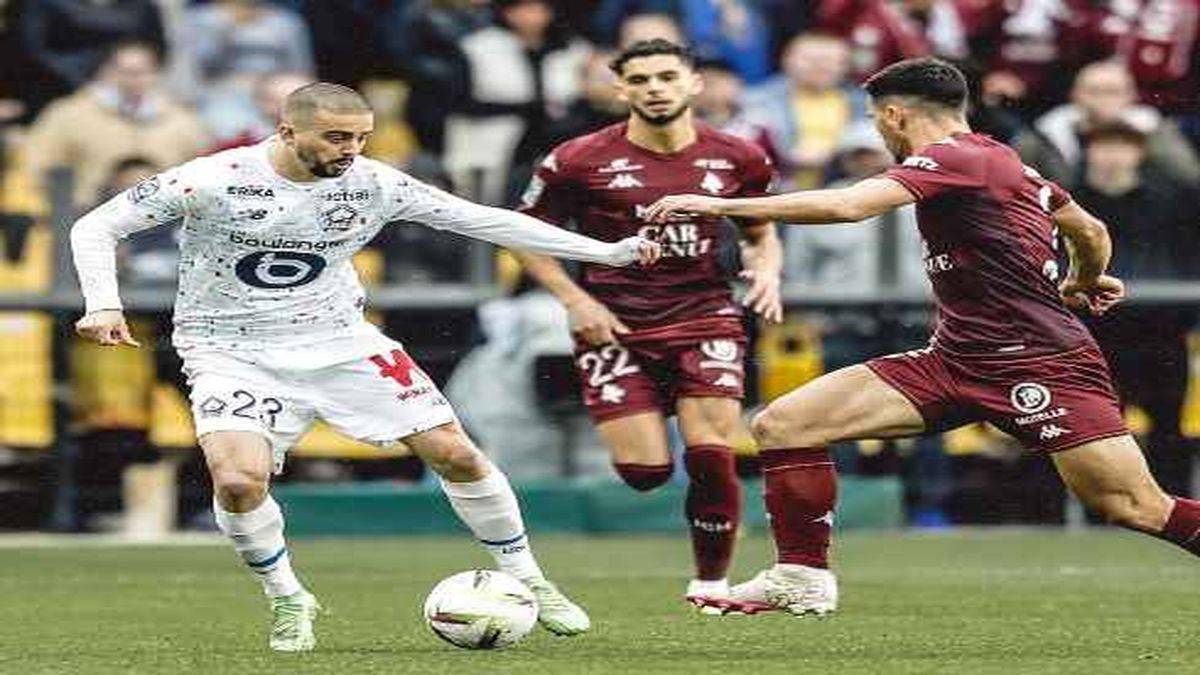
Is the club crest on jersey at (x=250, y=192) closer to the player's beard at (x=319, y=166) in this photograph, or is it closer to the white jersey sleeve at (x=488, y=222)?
the player's beard at (x=319, y=166)

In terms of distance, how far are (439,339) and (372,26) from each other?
2811 mm

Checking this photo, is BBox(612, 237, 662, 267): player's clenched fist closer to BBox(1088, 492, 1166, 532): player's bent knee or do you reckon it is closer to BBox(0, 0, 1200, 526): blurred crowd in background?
BBox(1088, 492, 1166, 532): player's bent knee

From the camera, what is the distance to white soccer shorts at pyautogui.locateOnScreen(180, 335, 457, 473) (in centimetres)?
1001

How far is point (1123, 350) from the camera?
669 inches

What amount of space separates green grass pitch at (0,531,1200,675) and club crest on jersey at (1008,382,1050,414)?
0.76 m

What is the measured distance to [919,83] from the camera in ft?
33.2

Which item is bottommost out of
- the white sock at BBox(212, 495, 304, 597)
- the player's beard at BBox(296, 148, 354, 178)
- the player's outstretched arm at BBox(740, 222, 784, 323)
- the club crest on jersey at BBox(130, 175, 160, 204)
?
the white sock at BBox(212, 495, 304, 597)

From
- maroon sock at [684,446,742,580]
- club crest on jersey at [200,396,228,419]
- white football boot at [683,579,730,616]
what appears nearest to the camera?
club crest on jersey at [200,396,228,419]

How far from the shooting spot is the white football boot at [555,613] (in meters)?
10.2

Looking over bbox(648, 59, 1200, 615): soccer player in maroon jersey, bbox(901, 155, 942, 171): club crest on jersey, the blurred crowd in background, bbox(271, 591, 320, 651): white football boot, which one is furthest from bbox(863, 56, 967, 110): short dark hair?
the blurred crowd in background

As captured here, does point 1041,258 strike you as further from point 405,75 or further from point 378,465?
point 405,75

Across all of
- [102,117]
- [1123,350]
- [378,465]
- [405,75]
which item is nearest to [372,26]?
[405,75]

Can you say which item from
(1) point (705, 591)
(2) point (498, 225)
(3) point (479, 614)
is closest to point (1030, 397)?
(2) point (498, 225)

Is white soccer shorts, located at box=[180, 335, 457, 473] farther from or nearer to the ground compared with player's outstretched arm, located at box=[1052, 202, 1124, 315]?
nearer to the ground
